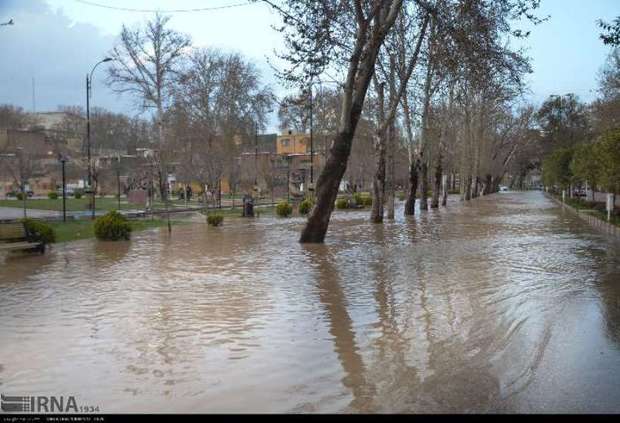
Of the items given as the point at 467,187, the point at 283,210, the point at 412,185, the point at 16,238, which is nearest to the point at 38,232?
the point at 16,238

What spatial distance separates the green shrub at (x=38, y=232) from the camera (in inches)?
611

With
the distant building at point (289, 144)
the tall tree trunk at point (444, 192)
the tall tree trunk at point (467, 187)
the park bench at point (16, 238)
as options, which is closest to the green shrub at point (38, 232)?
the park bench at point (16, 238)

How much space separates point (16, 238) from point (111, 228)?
3.89 metres

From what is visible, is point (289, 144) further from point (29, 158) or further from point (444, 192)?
point (444, 192)

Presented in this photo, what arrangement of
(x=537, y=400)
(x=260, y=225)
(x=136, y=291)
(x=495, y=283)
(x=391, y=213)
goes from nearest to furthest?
1. (x=537, y=400)
2. (x=136, y=291)
3. (x=495, y=283)
4. (x=260, y=225)
5. (x=391, y=213)

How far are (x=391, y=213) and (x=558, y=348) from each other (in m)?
24.1

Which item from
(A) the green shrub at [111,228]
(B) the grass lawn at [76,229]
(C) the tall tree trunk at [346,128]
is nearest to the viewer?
(C) the tall tree trunk at [346,128]

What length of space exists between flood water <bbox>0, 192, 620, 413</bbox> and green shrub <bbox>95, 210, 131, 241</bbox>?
3985mm

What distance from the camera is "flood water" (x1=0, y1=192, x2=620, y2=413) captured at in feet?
17.2

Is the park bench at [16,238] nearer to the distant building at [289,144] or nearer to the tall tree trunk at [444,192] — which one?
the tall tree trunk at [444,192]

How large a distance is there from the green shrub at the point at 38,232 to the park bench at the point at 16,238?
0.16 m

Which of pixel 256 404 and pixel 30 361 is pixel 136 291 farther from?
pixel 256 404

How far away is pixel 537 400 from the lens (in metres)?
5.06
